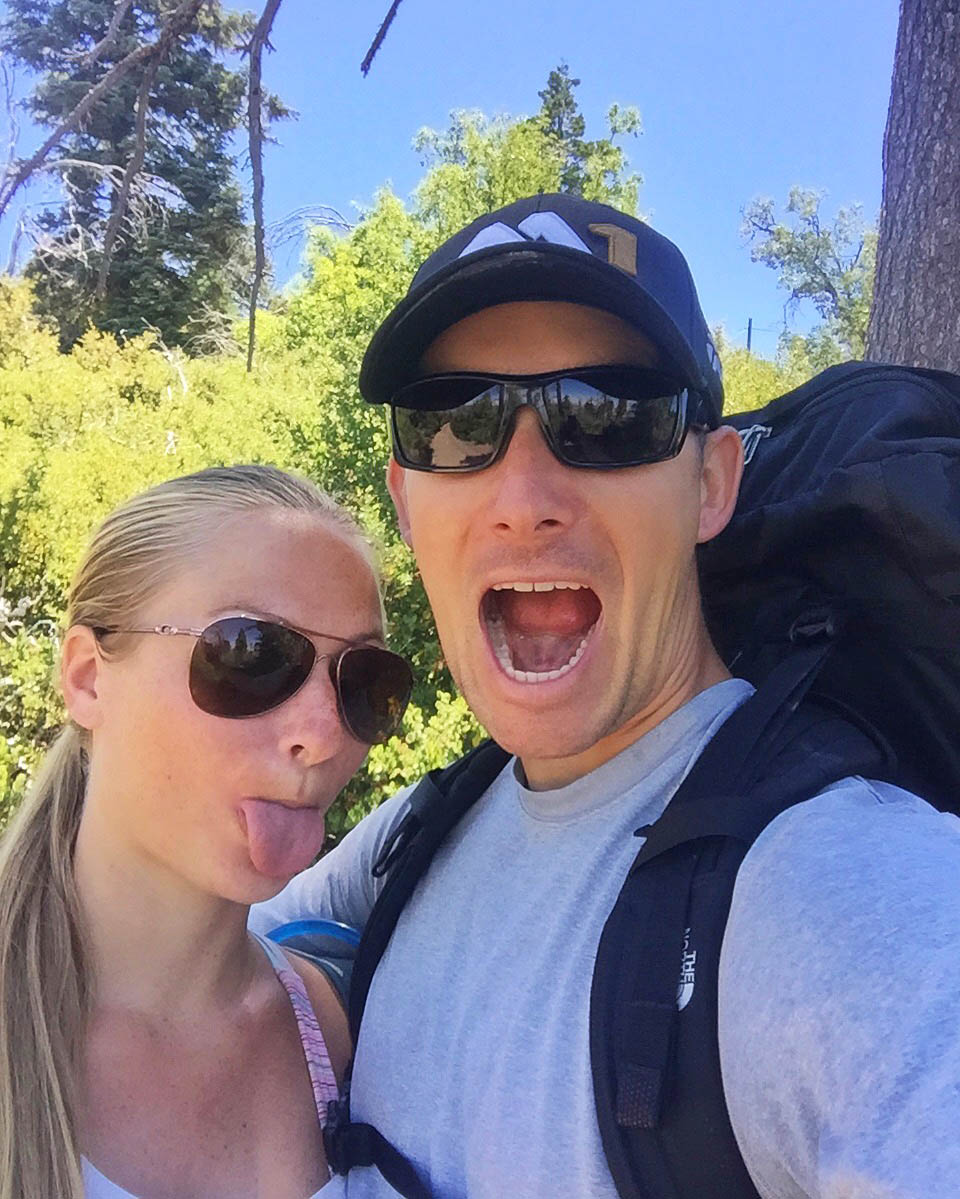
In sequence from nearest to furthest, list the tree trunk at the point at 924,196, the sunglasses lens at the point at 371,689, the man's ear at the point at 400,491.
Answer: the sunglasses lens at the point at 371,689, the man's ear at the point at 400,491, the tree trunk at the point at 924,196

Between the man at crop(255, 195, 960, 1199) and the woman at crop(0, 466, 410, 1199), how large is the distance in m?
0.18

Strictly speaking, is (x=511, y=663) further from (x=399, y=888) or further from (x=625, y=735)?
(x=399, y=888)

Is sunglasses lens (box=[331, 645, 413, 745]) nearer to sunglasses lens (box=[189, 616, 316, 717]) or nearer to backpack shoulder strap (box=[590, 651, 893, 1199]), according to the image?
sunglasses lens (box=[189, 616, 316, 717])

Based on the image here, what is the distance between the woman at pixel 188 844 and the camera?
54.2 inches

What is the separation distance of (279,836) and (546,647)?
546mm

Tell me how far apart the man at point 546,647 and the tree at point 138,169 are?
6.01 ft

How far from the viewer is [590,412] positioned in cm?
136

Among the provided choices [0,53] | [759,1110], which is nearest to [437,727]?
[0,53]

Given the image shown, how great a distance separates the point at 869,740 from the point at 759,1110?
46cm

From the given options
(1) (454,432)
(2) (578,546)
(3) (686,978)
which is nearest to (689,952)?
(3) (686,978)

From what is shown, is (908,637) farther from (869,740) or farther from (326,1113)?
(326,1113)

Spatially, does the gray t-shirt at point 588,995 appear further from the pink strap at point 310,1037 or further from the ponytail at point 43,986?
the ponytail at point 43,986

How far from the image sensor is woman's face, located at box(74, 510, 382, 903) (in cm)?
143

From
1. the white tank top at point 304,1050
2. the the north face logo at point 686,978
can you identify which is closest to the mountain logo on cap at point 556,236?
the the north face logo at point 686,978
